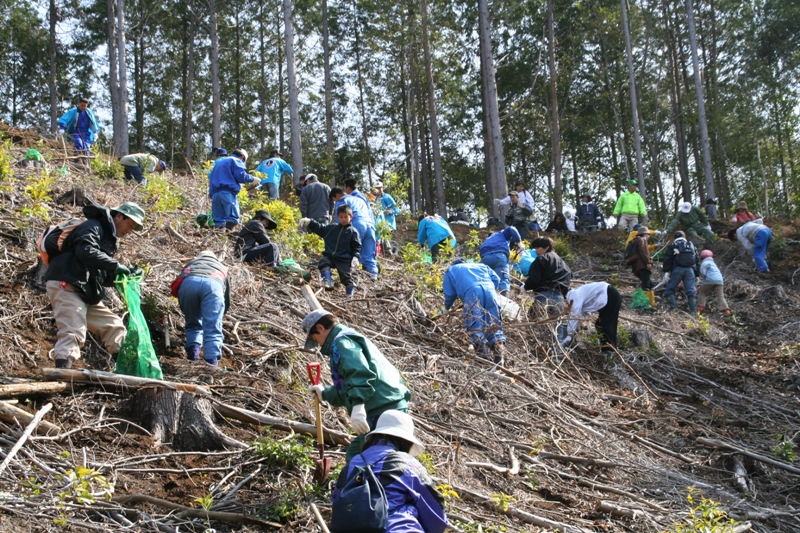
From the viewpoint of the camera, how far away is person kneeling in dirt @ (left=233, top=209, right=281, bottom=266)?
938 cm

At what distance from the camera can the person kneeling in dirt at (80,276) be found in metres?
5.33

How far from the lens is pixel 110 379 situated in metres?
5.36

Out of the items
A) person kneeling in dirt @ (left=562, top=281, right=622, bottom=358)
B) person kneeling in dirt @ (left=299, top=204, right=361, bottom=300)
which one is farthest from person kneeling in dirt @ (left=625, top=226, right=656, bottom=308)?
person kneeling in dirt @ (left=299, top=204, right=361, bottom=300)

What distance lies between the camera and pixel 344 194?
1113 centimetres

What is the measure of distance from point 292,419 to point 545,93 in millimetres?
25010

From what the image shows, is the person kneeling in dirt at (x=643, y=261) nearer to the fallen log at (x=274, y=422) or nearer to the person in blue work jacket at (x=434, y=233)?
the person in blue work jacket at (x=434, y=233)

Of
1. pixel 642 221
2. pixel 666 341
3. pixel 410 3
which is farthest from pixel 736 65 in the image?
pixel 666 341

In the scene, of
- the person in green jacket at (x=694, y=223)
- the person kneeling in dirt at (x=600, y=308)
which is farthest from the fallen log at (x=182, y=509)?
the person in green jacket at (x=694, y=223)

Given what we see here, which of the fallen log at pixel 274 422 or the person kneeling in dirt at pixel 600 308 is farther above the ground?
the person kneeling in dirt at pixel 600 308

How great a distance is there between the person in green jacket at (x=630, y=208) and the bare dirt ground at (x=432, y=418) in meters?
5.73

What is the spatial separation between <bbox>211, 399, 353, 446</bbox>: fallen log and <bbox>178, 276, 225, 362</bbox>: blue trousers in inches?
30.5

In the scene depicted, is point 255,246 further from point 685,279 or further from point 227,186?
point 685,279

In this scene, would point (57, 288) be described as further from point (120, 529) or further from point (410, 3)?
point (410, 3)

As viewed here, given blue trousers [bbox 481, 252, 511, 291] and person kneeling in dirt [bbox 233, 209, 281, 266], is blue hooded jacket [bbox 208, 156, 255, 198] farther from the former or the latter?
blue trousers [bbox 481, 252, 511, 291]
